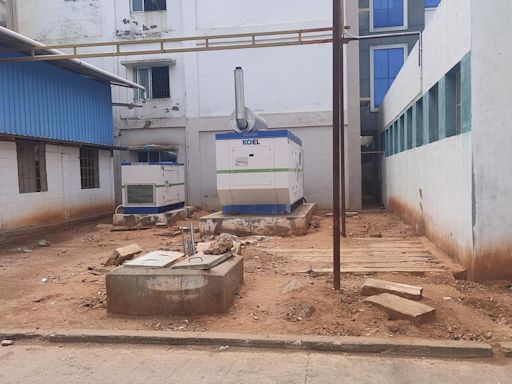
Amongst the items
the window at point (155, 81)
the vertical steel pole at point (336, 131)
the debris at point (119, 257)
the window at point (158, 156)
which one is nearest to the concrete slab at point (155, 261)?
the vertical steel pole at point (336, 131)

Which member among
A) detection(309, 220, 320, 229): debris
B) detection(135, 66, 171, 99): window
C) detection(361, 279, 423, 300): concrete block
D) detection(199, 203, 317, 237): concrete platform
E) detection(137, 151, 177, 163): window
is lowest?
detection(309, 220, 320, 229): debris

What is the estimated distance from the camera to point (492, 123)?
5984 mm

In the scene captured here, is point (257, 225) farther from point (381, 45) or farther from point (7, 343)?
point (381, 45)

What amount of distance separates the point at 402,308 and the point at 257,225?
21.4 ft

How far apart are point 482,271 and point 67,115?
12092mm

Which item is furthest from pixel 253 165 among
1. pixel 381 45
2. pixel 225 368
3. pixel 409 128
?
pixel 381 45

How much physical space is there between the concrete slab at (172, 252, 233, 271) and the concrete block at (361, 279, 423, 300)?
1.85m

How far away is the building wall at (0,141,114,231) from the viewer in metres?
11.3

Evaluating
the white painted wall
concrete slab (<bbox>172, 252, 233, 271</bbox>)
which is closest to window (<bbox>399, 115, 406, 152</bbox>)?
the white painted wall

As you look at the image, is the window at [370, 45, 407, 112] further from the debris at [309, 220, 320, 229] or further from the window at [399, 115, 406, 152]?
the debris at [309, 220, 320, 229]

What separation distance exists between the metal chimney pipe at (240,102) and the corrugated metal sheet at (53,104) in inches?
213

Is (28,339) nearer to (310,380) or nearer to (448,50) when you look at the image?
→ (310,380)

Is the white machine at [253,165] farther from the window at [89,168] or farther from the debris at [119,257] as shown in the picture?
the window at [89,168]

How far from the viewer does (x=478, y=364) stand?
4.11 meters
